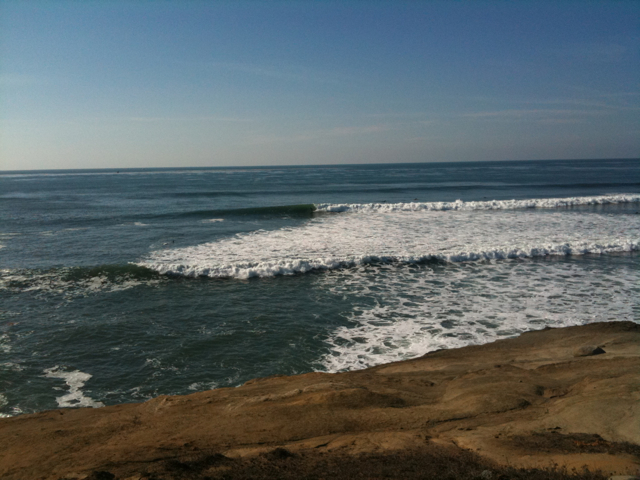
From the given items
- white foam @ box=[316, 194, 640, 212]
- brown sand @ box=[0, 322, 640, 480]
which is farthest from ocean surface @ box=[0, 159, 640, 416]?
white foam @ box=[316, 194, 640, 212]

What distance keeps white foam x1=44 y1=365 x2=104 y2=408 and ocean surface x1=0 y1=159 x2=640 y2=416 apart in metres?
0.04

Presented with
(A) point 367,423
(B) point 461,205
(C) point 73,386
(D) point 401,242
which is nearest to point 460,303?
(A) point 367,423

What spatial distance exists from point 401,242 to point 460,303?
28.0 feet

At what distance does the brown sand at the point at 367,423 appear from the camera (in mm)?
4645

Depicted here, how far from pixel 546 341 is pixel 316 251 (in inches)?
450

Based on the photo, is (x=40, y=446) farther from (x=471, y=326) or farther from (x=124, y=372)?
(x=471, y=326)

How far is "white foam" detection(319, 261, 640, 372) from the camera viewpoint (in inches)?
384

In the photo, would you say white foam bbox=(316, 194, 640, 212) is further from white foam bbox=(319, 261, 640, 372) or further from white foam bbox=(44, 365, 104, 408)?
white foam bbox=(44, 365, 104, 408)

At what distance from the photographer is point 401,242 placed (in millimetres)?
20609

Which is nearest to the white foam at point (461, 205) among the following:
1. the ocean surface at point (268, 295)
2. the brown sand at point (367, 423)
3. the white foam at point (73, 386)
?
the ocean surface at point (268, 295)

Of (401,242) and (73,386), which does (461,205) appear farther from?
(73,386)

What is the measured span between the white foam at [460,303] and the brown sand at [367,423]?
77.3 inches

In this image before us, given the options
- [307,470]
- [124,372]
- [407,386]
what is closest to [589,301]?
[407,386]

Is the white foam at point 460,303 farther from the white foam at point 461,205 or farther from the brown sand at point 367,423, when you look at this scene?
the white foam at point 461,205
